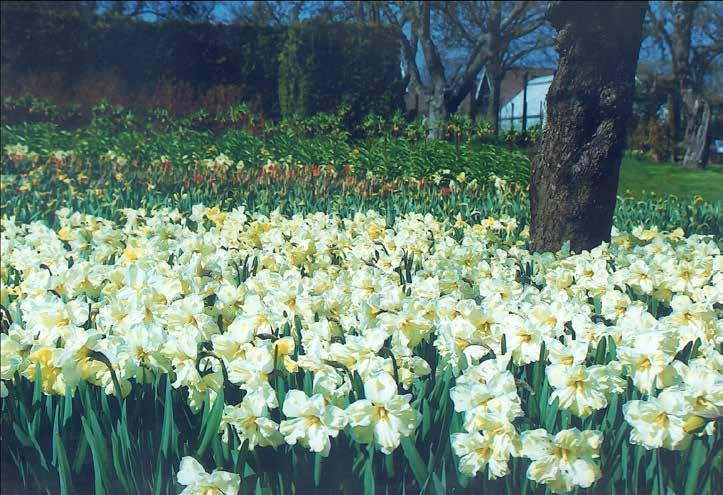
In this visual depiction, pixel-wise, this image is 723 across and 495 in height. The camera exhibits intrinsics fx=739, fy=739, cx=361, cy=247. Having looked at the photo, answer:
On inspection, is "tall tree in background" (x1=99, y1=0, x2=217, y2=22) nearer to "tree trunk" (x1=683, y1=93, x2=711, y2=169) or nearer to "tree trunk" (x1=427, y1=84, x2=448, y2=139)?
"tree trunk" (x1=427, y1=84, x2=448, y2=139)

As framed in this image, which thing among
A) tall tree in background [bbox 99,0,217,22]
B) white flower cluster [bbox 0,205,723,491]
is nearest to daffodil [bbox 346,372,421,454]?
white flower cluster [bbox 0,205,723,491]

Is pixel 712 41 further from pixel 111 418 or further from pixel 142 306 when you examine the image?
pixel 111 418

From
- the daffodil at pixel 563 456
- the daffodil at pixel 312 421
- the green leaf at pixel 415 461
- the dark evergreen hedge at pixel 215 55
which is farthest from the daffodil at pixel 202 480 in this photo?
the dark evergreen hedge at pixel 215 55

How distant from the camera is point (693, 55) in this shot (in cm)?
259

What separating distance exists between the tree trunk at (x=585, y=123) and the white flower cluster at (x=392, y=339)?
0.38m

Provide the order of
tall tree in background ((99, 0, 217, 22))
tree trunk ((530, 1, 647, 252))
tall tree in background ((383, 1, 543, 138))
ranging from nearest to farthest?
tree trunk ((530, 1, 647, 252)) → tall tree in background ((383, 1, 543, 138)) → tall tree in background ((99, 0, 217, 22))

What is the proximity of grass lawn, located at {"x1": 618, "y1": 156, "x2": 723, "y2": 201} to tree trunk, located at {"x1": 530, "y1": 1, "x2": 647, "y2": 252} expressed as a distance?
0.86ft

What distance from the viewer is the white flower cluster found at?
1.11 m

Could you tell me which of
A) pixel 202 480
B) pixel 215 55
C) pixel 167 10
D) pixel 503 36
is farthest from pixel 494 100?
pixel 167 10

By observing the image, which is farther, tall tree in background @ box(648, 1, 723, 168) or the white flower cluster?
tall tree in background @ box(648, 1, 723, 168)

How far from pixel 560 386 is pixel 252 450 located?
51 cm

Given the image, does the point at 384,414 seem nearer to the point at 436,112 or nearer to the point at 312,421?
the point at 312,421

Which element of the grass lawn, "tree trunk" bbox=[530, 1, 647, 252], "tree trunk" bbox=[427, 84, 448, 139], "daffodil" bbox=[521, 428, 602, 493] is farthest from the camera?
"tree trunk" bbox=[427, 84, 448, 139]

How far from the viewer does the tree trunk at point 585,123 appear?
2807 mm
